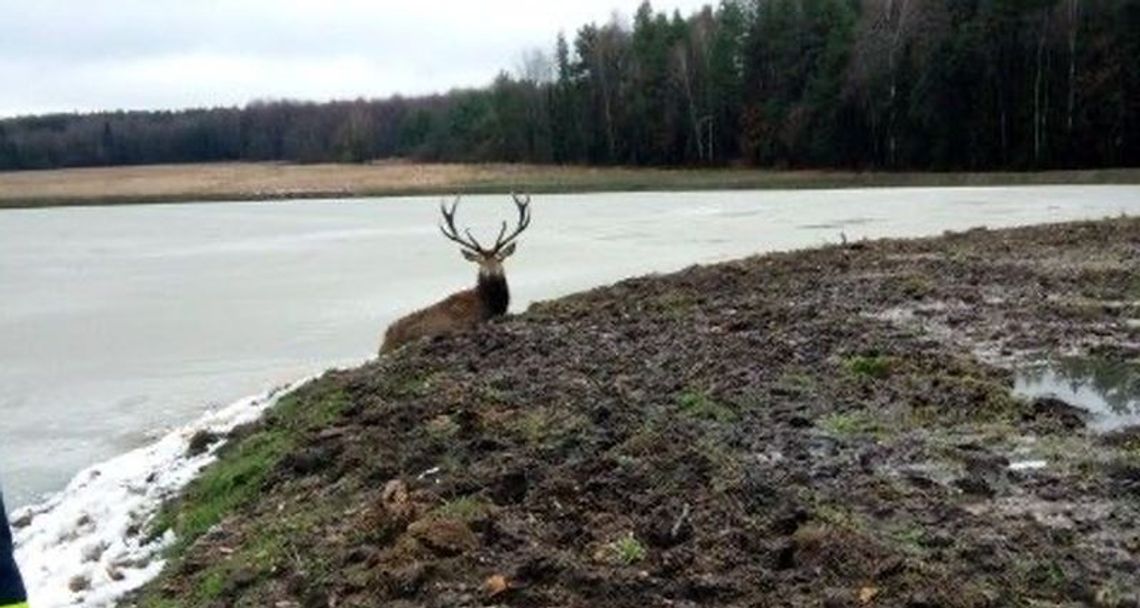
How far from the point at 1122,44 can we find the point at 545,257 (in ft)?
107

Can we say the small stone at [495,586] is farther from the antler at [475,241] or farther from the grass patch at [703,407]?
the antler at [475,241]

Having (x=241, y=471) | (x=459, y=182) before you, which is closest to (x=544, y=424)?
(x=241, y=471)

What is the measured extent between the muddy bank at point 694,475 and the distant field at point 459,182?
3291 centimetres

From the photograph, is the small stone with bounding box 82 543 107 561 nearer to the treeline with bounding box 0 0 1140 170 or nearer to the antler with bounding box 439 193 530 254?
the antler with bounding box 439 193 530 254

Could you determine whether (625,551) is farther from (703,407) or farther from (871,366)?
(871,366)

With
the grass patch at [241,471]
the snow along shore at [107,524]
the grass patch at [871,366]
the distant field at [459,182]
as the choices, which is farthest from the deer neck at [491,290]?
the distant field at [459,182]

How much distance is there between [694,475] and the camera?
597 centimetres

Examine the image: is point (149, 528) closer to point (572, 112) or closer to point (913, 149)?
point (913, 149)

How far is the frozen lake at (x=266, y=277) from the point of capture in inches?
521

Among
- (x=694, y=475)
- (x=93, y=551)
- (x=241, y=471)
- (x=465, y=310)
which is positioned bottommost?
(x=93, y=551)

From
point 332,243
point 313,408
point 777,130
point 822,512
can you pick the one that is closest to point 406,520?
point 822,512

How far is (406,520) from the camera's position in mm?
5789

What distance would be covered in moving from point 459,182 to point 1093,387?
5592 cm

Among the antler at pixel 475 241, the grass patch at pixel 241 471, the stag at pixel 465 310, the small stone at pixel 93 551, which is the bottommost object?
the small stone at pixel 93 551
